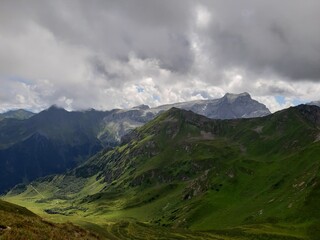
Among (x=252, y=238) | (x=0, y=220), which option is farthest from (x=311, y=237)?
(x=0, y=220)

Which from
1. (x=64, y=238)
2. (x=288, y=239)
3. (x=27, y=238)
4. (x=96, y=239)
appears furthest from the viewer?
(x=288, y=239)

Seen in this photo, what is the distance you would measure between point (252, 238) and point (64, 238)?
6877 inches

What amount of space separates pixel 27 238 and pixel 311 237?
193 m

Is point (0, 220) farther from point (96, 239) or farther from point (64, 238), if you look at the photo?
point (96, 239)

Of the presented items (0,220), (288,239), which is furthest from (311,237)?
(0,220)

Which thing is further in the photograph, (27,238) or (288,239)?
(288,239)

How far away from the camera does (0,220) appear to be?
45375mm

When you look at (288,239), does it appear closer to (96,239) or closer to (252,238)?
(252,238)

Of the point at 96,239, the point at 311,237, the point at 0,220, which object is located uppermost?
the point at 0,220

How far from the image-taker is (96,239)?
5334cm

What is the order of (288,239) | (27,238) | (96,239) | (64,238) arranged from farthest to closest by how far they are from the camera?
1. (288,239)
2. (96,239)
3. (64,238)
4. (27,238)

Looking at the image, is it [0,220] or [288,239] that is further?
[288,239]

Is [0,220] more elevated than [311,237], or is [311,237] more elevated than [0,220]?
[0,220]

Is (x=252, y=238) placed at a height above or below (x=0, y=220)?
below
